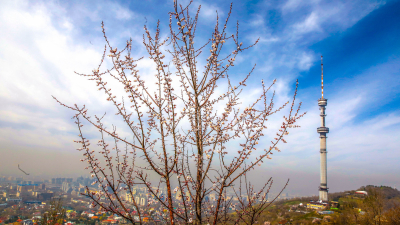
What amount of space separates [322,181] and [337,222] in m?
42.4

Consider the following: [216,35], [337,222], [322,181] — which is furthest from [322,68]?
[216,35]

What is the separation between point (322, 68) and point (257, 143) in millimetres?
78181

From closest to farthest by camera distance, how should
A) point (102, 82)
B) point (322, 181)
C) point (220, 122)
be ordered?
point (102, 82) → point (220, 122) → point (322, 181)

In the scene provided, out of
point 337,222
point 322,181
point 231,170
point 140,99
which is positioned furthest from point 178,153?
point 322,181

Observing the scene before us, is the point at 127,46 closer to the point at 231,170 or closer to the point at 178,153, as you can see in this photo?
the point at 178,153

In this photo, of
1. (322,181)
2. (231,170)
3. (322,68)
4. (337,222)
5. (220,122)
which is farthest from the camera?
(322,181)

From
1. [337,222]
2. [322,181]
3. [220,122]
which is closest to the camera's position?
[220,122]

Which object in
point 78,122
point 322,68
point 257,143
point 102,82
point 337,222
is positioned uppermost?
point 322,68

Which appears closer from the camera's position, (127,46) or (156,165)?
(156,165)

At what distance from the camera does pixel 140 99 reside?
3.40 metres

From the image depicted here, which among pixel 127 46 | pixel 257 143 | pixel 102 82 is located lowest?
pixel 257 143

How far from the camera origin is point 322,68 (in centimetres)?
6794

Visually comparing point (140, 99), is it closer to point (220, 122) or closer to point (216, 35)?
point (220, 122)

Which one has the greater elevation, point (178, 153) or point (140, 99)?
point (140, 99)
